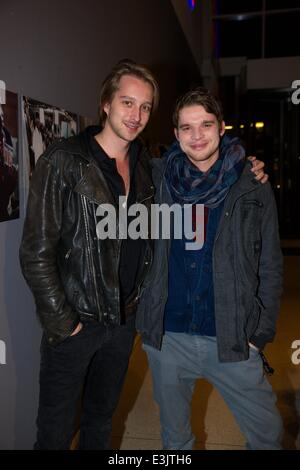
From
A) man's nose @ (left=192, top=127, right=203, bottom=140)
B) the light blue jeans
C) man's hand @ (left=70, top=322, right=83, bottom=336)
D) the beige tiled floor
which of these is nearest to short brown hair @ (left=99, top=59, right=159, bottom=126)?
man's nose @ (left=192, top=127, right=203, bottom=140)

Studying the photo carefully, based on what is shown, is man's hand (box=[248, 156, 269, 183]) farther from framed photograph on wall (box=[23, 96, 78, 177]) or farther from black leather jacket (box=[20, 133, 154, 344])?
framed photograph on wall (box=[23, 96, 78, 177])

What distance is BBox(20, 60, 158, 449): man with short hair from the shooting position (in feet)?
4.35

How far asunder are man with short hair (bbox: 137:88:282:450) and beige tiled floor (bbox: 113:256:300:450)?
0.70 m

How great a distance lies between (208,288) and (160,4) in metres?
3.76

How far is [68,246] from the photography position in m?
1.40

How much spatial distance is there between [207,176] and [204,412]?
1.57 m

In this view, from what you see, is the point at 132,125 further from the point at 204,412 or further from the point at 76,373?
the point at 204,412

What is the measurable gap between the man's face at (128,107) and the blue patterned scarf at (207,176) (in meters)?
0.20

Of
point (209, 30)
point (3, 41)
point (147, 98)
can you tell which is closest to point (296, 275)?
point (147, 98)
